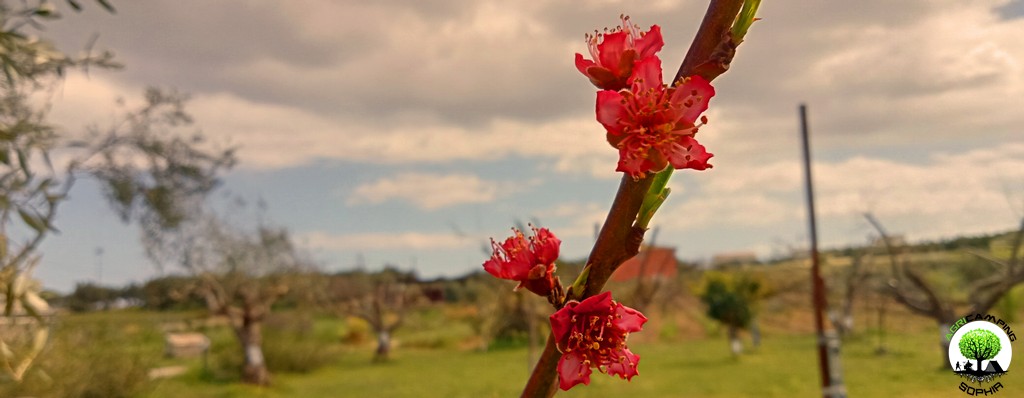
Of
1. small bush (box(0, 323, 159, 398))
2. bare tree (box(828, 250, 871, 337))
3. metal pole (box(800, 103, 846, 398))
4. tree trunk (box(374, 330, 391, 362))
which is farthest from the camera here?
tree trunk (box(374, 330, 391, 362))

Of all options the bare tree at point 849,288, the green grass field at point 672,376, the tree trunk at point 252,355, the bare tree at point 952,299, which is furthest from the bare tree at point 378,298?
the bare tree at point 952,299

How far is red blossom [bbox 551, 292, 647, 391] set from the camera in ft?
1.06

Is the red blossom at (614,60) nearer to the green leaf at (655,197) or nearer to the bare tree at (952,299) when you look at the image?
the green leaf at (655,197)

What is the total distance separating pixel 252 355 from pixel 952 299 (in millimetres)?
9704

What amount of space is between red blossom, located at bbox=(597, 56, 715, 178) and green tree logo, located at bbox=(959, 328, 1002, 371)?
1704 mm

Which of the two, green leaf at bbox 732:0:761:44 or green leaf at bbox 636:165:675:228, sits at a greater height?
green leaf at bbox 732:0:761:44

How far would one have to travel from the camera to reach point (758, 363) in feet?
34.0

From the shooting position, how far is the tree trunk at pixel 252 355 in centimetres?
1128

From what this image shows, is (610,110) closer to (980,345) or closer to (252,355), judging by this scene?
(980,345)

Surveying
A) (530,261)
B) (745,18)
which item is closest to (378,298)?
(530,261)

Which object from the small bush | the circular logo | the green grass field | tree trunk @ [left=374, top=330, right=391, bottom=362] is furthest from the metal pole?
tree trunk @ [left=374, top=330, right=391, bottom=362]

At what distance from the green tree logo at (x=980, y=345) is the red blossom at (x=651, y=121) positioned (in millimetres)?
1704

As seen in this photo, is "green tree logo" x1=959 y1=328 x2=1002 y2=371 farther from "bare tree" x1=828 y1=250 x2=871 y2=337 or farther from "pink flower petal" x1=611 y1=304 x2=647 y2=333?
"bare tree" x1=828 y1=250 x2=871 y2=337

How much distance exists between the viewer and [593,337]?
1.13 ft
